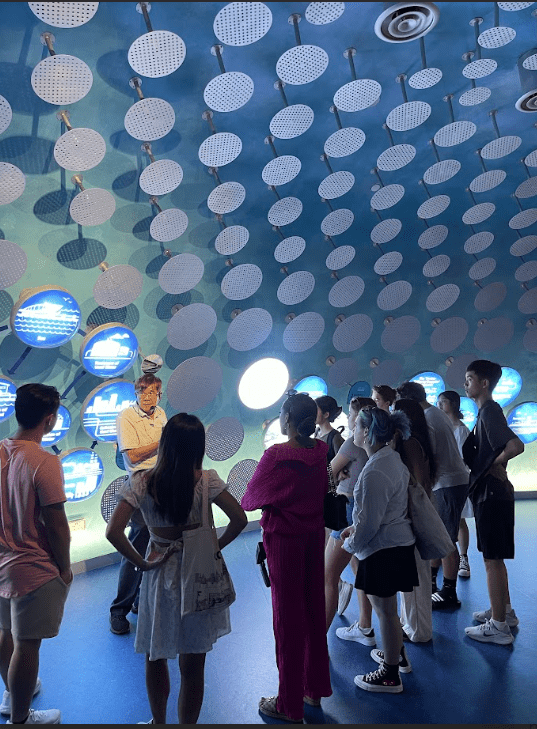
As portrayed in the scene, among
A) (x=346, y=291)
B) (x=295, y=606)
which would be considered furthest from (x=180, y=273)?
(x=295, y=606)

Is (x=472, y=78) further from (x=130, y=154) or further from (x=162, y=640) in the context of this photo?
(x=162, y=640)

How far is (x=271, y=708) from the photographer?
277cm

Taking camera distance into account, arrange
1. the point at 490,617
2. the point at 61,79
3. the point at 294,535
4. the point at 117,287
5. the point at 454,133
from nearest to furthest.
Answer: the point at 294,535 < the point at 61,79 < the point at 490,617 < the point at 117,287 < the point at 454,133

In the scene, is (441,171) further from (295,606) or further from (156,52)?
(295,606)

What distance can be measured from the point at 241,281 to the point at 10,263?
211 cm

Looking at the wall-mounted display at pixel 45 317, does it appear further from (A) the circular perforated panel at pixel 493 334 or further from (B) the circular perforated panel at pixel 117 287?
(A) the circular perforated panel at pixel 493 334

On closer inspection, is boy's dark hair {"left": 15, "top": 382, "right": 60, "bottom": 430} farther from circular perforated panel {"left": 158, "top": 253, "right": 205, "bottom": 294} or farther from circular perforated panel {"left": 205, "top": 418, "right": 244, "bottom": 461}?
circular perforated panel {"left": 205, "top": 418, "right": 244, "bottom": 461}

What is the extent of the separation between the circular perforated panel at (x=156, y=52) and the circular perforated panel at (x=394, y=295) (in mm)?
3623

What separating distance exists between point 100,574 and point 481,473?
10.7ft

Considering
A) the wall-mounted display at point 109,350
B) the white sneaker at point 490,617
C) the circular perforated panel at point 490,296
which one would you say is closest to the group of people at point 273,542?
the white sneaker at point 490,617

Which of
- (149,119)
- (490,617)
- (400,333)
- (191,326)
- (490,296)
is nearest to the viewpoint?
(490,617)

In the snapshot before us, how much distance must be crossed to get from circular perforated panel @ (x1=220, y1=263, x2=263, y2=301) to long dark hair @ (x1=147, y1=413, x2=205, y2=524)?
3.38 m

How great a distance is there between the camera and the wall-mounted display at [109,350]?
15.2 feet

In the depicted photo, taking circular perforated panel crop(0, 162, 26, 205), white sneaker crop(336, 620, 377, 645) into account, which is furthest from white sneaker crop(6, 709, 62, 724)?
circular perforated panel crop(0, 162, 26, 205)
